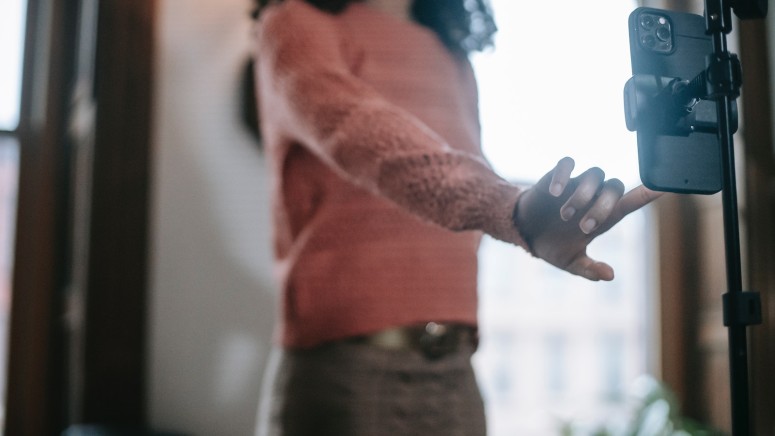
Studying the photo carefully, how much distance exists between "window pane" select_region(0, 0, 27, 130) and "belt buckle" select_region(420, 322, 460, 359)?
194cm

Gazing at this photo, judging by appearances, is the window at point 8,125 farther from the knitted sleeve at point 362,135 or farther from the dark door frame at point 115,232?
the knitted sleeve at point 362,135

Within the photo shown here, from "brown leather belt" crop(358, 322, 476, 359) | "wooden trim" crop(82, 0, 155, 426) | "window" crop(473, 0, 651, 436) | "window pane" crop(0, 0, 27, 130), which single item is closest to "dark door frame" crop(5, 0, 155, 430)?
"wooden trim" crop(82, 0, 155, 426)

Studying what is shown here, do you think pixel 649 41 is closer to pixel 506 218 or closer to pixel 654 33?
pixel 654 33

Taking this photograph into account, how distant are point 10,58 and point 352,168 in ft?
6.67

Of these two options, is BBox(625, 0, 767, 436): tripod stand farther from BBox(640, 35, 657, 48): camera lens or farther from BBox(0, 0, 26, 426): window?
BBox(0, 0, 26, 426): window

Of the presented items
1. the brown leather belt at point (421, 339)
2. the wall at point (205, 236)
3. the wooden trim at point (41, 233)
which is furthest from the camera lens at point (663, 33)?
the wooden trim at point (41, 233)

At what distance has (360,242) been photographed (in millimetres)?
710

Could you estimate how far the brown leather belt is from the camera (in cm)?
69

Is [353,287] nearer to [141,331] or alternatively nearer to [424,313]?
[424,313]

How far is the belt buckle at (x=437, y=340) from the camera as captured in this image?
69 cm

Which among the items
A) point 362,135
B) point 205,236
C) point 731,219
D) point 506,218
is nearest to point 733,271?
point 731,219

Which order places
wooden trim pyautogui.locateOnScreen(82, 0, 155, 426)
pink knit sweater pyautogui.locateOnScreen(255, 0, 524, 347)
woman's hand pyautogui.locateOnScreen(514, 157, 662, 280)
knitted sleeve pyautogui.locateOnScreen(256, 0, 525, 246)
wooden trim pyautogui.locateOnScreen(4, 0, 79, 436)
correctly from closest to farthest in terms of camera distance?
woman's hand pyautogui.locateOnScreen(514, 157, 662, 280), knitted sleeve pyautogui.locateOnScreen(256, 0, 525, 246), pink knit sweater pyautogui.locateOnScreen(255, 0, 524, 347), wooden trim pyautogui.locateOnScreen(82, 0, 155, 426), wooden trim pyautogui.locateOnScreen(4, 0, 79, 436)

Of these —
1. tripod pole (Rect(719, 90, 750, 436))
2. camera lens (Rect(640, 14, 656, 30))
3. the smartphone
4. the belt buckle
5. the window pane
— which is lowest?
the belt buckle

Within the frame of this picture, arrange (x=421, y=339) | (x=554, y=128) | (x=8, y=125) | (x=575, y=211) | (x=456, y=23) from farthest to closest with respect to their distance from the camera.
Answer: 1. (x=8, y=125)
2. (x=554, y=128)
3. (x=456, y=23)
4. (x=421, y=339)
5. (x=575, y=211)
